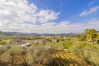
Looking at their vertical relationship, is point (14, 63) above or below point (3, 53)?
below

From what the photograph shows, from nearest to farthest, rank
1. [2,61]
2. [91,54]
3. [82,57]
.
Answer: [2,61], [91,54], [82,57]

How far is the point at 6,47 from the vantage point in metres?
19.8

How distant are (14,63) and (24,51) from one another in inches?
80.1

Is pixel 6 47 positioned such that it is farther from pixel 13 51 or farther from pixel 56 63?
pixel 56 63

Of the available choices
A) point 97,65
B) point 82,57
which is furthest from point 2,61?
point 82,57

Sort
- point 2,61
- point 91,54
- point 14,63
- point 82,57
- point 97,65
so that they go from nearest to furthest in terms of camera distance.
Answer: point 2,61
point 14,63
point 97,65
point 91,54
point 82,57

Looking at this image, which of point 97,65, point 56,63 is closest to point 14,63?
point 56,63

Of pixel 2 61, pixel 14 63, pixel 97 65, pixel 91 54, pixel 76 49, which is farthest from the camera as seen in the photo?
pixel 76 49

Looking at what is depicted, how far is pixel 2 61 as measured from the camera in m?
17.4

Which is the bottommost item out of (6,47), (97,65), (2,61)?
(97,65)

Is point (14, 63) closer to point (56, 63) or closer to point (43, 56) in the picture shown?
point (43, 56)

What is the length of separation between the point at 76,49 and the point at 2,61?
53.5ft

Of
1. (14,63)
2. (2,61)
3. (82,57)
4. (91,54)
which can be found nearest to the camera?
(2,61)

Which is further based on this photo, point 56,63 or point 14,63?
point 56,63
